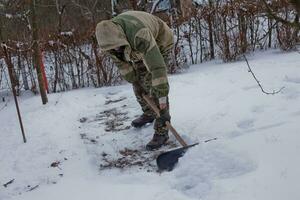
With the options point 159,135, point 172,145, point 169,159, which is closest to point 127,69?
point 159,135

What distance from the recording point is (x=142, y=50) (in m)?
3.77

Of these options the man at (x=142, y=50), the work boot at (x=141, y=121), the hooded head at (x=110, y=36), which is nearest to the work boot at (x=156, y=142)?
the man at (x=142, y=50)

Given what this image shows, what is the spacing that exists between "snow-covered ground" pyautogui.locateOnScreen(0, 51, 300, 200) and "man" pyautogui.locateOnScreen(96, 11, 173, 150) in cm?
49

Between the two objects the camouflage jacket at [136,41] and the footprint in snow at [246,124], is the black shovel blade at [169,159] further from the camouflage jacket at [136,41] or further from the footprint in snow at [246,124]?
the footprint in snow at [246,124]

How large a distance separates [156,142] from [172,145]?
178 millimetres

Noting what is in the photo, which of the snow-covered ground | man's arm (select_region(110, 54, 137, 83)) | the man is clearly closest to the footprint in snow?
the snow-covered ground

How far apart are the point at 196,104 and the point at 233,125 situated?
1144 mm

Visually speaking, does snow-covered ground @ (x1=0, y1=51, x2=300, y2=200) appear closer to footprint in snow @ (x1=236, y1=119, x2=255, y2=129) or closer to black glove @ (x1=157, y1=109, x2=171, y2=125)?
footprint in snow @ (x1=236, y1=119, x2=255, y2=129)

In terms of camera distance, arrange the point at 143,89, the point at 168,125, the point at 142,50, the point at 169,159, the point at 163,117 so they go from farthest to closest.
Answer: the point at 143,89, the point at 163,117, the point at 168,125, the point at 142,50, the point at 169,159

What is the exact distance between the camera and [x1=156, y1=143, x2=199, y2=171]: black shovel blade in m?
3.62

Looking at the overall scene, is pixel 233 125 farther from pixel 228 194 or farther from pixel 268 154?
pixel 228 194

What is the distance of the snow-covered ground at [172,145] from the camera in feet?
10.3

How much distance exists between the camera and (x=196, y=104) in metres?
5.34

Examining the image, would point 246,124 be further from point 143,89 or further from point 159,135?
point 143,89
